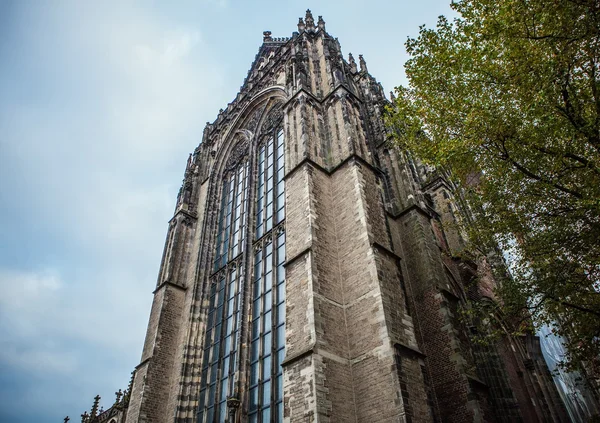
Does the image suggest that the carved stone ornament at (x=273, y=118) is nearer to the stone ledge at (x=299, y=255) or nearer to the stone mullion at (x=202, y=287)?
the stone mullion at (x=202, y=287)

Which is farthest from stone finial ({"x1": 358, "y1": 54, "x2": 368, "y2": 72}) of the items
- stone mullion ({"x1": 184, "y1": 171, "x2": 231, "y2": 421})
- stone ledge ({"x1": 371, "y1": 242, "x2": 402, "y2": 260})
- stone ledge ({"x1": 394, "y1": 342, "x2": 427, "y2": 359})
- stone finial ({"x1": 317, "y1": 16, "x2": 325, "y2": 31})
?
stone ledge ({"x1": 394, "y1": 342, "x2": 427, "y2": 359})

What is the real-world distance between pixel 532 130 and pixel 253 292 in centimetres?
929

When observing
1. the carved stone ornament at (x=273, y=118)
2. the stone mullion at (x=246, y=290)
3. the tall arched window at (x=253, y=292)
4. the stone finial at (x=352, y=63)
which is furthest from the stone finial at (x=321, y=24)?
the stone mullion at (x=246, y=290)

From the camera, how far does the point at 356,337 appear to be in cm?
921

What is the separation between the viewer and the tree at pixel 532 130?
701cm

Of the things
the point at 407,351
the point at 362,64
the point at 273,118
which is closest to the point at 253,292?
the point at 407,351

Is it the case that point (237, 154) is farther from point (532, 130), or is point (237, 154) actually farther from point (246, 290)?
point (532, 130)

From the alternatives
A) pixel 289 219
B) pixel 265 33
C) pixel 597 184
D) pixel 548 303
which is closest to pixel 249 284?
pixel 289 219

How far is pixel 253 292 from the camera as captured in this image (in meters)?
13.8

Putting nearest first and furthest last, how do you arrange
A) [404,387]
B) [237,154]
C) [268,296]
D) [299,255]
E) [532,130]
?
1. [532,130]
2. [404,387]
3. [299,255]
4. [268,296]
5. [237,154]

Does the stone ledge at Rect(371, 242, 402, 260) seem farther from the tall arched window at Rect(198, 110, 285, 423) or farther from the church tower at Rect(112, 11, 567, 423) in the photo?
the tall arched window at Rect(198, 110, 285, 423)

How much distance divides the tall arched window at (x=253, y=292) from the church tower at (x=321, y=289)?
6 centimetres

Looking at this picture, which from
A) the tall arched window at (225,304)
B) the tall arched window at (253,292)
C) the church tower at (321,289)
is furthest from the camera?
the tall arched window at (225,304)

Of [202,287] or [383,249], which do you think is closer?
[383,249]
